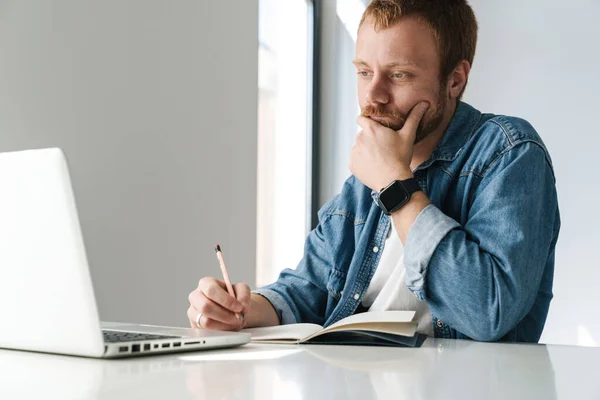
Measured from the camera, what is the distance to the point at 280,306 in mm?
1521

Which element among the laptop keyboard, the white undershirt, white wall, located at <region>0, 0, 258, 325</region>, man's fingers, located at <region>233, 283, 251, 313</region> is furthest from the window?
the laptop keyboard

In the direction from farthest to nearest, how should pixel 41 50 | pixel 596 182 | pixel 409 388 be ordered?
pixel 596 182 < pixel 41 50 < pixel 409 388

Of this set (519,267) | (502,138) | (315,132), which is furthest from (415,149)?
(315,132)

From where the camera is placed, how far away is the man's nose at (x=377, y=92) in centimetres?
151

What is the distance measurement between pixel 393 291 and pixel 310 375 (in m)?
0.67

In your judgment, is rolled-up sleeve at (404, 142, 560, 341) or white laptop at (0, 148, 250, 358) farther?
rolled-up sleeve at (404, 142, 560, 341)

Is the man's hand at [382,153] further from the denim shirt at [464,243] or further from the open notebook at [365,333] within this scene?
the open notebook at [365,333]

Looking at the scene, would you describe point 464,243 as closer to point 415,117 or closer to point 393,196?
point 393,196

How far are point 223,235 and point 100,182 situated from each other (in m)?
0.72

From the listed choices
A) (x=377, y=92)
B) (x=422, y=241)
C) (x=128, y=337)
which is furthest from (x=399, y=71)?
(x=128, y=337)

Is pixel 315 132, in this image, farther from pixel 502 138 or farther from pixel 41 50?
pixel 502 138

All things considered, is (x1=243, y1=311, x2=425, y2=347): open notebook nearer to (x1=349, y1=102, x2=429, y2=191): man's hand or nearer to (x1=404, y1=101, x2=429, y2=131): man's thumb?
(x1=349, y1=102, x2=429, y2=191): man's hand

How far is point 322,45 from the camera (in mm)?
3852

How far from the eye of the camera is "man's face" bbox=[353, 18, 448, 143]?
4.95 feet
